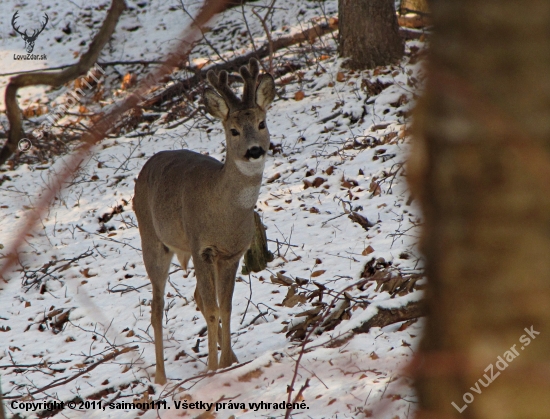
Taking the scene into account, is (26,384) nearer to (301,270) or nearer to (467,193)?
(301,270)

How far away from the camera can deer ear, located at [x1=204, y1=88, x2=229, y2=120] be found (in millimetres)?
5102

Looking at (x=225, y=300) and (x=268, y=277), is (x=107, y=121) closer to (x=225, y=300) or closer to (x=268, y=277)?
(x=225, y=300)

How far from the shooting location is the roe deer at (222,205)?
493 cm

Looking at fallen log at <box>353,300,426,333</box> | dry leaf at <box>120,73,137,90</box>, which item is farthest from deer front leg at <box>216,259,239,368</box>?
dry leaf at <box>120,73,137,90</box>

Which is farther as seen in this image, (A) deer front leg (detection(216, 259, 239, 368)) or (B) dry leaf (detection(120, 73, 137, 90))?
(B) dry leaf (detection(120, 73, 137, 90))

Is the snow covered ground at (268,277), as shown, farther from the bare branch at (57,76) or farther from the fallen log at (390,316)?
the bare branch at (57,76)

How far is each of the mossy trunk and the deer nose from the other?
5.57 ft

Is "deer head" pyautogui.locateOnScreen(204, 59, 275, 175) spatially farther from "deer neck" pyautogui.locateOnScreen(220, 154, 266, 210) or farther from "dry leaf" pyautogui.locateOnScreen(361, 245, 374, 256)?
"dry leaf" pyautogui.locateOnScreen(361, 245, 374, 256)

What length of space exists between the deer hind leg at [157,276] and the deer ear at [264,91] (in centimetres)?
146

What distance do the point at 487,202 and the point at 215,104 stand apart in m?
4.38

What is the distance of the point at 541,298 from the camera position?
2.81 ft

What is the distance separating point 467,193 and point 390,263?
4829 millimetres

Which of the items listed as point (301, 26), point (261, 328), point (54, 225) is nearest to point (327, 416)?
point (261, 328)

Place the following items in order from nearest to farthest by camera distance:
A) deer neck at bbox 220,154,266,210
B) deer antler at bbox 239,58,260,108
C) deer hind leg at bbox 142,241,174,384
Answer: deer neck at bbox 220,154,266,210, deer antler at bbox 239,58,260,108, deer hind leg at bbox 142,241,174,384
